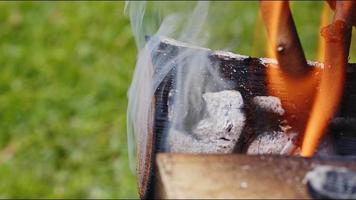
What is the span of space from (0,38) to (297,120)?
219 cm

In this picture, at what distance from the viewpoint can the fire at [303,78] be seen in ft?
5.15

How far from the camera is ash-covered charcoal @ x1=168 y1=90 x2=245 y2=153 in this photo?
1.47 m

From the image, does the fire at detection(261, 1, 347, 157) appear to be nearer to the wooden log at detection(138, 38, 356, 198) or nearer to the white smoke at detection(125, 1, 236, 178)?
the wooden log at detection(138, 38, 356, 198)

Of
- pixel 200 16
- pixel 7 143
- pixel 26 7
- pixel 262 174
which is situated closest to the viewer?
pixel 262 174

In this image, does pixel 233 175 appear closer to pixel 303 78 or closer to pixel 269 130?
pixel 269 130

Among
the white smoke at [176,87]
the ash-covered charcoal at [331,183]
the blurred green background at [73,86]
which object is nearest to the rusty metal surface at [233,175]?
the ash-covered charcoal at [331,183]

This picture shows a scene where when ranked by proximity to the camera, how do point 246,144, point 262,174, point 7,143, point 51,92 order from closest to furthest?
point 262,174 → point 246,144 → point 7,143 → point 51,92

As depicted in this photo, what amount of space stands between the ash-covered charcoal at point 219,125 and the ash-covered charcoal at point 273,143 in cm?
5

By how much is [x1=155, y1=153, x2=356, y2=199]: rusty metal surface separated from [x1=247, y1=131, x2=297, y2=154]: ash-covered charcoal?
0.34m

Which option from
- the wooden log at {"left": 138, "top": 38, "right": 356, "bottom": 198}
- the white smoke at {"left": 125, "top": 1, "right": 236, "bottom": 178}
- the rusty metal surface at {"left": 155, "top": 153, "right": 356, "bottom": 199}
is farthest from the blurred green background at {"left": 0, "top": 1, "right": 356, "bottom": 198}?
the rusty metal surface at {"left": 155, "top": 153, "right": 356, "bottom": 199}

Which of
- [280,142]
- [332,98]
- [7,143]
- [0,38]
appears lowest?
[7,143]

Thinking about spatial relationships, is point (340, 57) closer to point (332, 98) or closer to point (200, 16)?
point (332, 98)

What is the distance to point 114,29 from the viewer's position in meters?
3.53

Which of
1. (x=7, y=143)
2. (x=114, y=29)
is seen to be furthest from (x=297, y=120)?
(x=114, y=29)
